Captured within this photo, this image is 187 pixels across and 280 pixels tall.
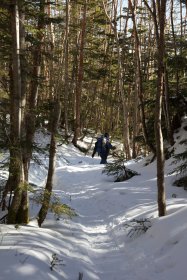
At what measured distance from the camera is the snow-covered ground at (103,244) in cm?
521

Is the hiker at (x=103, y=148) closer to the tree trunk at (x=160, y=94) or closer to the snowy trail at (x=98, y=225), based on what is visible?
the snowy trail at (x=98, y=225)

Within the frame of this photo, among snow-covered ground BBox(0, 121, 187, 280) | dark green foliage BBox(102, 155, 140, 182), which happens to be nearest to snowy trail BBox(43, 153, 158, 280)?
snow-covered ground BBox(0, 121, 187, 280)

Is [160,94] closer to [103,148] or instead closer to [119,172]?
[119,172]

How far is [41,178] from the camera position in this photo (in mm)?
15492

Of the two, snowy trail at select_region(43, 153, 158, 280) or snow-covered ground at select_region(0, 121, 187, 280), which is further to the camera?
snowy trail at select_region(43, 153, 158, 280)

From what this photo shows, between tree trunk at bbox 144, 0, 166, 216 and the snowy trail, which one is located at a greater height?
tree trunk at bbox 144, 0, 166, 216

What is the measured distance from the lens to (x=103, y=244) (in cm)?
727

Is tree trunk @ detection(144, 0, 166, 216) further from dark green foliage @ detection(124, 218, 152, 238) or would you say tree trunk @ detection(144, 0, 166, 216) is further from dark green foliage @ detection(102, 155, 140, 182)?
dark green foliage @ detection(102, 155, 140, 182)

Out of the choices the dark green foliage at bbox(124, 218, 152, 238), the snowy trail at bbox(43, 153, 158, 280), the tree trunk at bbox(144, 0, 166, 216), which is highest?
the tree trunk at bbox(144, 0, 166, 216)

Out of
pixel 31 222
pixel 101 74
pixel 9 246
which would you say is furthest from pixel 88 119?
pixel 9 246

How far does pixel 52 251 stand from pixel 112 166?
7.53m

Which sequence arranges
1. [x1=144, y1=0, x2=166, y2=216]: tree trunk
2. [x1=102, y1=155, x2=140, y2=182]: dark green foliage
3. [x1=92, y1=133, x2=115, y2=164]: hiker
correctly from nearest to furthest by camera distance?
[x1=144, y1=0, x2=166, y2=216]: tree trunk, [x1=102, y1=155, x2=140, y2=182]: dark green foliage, [x1=92, y1=133, x2=115, y2=164]: hiker

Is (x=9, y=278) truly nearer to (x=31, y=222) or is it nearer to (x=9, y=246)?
(x=9, y=246)

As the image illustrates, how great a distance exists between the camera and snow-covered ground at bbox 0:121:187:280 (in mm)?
5211
